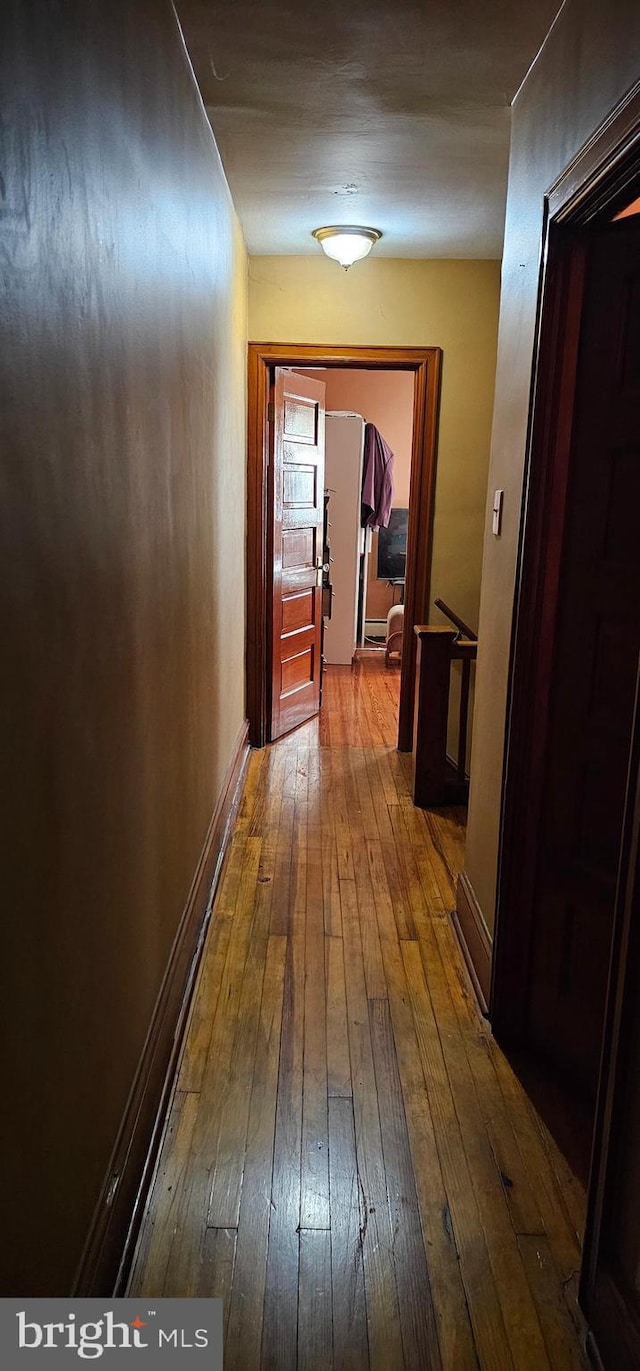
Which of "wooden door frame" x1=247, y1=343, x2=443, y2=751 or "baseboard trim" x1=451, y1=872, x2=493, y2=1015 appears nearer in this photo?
"baseboard trim" x1=451, y1=872, x2=493, y2=1015

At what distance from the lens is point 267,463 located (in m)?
4.55

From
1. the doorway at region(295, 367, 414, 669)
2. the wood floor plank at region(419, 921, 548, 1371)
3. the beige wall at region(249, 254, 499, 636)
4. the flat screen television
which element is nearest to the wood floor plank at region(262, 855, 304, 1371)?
the wood floor plank at region(419, 921, 548, 1371)

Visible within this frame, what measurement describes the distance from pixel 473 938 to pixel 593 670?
995 millimetres

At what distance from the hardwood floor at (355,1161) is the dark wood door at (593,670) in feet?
1.01

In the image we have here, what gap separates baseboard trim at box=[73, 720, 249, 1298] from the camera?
1418 millimetres

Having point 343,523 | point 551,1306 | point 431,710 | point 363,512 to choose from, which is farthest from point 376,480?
point 551,1306

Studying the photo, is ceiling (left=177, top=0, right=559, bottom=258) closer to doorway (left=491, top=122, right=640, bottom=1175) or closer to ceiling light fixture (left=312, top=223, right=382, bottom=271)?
ceiling light fixture (left=312, top=223, right=382, bottom=271)

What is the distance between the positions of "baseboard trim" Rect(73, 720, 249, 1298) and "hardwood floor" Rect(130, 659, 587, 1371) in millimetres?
54

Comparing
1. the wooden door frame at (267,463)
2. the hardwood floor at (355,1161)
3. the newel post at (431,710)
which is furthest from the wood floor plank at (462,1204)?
the wooden door frame at (267,463)

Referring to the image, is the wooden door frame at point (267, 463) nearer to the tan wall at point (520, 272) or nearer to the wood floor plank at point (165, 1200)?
the tan wall at point (520, 272)

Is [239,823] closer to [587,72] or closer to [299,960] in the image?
[299,960]

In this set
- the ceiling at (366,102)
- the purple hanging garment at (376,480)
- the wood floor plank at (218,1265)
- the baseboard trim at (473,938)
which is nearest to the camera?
the wood floor plank at (218,1265)

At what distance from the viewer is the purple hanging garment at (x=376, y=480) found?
7449 mm

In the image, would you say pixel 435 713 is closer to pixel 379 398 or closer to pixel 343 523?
pixel 343 523
